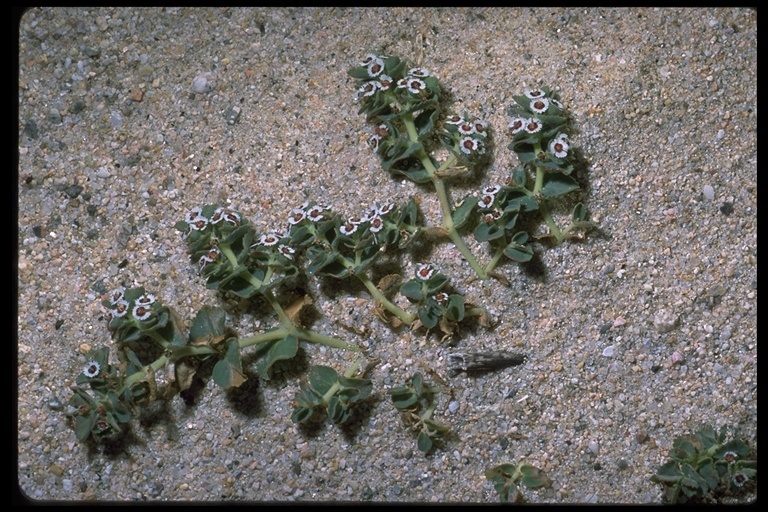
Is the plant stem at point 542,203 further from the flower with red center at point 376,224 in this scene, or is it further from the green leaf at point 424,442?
the green leaf at point 424,442

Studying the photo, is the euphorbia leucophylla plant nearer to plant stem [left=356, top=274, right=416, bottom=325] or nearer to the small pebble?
plant stem [left=356, top=274, right=416, bottom=325]

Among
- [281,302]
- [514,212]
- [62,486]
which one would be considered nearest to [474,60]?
[514,212]

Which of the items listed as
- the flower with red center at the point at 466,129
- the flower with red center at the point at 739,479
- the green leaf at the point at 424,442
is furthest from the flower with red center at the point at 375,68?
the flower with red center at the point at 739,479

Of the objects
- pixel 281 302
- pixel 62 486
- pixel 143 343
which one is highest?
pixel 281 302

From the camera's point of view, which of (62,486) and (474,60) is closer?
(62,486)

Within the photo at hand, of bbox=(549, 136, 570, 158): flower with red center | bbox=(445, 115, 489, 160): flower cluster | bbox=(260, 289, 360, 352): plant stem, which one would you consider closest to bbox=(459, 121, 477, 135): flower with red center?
bbox=(445, 115, 489, 160): flower cluster

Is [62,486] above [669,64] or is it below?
below

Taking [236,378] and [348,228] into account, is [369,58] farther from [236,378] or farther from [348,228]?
[236,378]

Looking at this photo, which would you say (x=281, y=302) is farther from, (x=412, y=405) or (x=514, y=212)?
(x=514, y=212)
